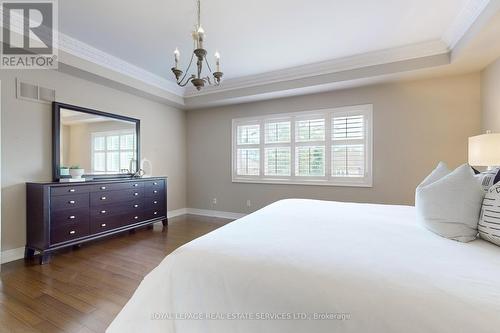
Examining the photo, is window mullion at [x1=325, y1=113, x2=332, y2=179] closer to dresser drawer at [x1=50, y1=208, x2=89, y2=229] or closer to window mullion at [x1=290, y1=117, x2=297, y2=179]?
window mullion at [x1=290, y1=117, x2=297, y2=179]

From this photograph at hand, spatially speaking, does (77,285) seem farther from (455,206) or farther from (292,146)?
(292,146)

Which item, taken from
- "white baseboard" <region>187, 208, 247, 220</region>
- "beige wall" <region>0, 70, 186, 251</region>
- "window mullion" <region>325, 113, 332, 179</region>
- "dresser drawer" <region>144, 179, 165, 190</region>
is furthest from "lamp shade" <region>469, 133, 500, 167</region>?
"beige wall" <region>0, 70, 186, 251</region>

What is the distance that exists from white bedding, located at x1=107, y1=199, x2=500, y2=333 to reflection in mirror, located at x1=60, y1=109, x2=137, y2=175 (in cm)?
311

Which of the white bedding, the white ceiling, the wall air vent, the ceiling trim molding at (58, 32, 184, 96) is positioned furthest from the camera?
the ceiling trim molding at (58, 32, 184, 96)

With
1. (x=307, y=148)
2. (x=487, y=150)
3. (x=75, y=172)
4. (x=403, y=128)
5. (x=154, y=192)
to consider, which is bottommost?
(x=154, y=192)

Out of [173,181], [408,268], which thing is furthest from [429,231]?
[173,181]

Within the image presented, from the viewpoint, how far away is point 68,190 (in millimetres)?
2865

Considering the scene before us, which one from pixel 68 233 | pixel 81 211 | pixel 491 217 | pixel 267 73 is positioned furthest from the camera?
pixel 267 73

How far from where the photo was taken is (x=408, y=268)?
34.9 inches

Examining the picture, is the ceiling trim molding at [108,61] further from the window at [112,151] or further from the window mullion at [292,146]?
the window mullion at [292,146]

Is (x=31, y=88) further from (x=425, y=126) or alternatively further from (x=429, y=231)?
(x=425, y=126)

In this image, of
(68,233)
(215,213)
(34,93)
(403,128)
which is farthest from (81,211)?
(403,128)

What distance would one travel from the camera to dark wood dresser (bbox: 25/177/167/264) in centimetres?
266

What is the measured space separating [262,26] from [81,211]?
331cm
